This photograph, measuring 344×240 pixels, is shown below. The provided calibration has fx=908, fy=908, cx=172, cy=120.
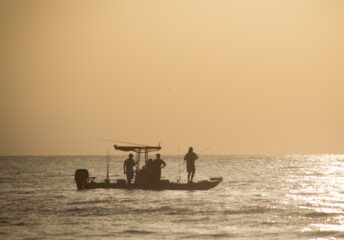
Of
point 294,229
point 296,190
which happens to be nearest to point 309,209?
point 294,229

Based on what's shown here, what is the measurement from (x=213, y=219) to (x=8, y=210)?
332 inches

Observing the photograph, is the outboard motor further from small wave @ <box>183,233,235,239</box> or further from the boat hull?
small wave @ <box>183,233,235,239</box>

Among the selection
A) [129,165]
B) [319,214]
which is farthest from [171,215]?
[129,165]

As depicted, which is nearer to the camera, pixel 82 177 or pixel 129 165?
pixel 129 165

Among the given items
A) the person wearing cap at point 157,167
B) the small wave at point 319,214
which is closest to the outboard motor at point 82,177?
the person wearing cap at point 157,167

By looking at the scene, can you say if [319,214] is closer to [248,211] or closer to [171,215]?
[248,211]

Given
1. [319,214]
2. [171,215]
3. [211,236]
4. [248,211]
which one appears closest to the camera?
[211,236]

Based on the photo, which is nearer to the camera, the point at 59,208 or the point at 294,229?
the point at 294,229

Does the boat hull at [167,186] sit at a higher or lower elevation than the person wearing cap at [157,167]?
lower

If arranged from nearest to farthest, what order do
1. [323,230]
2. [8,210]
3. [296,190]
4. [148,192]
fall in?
1. [323,230]
2. [8,210]
3. [148,192]
4. [296,190]

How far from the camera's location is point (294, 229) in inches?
1028

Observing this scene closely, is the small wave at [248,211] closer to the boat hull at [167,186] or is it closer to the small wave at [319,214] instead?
the small wave at [319,214]

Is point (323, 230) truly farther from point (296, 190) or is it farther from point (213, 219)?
point (296, 190)

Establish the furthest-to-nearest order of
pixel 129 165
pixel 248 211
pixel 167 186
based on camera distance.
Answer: pixel 129 165 < pixel 167 186 < pixel 248 211
